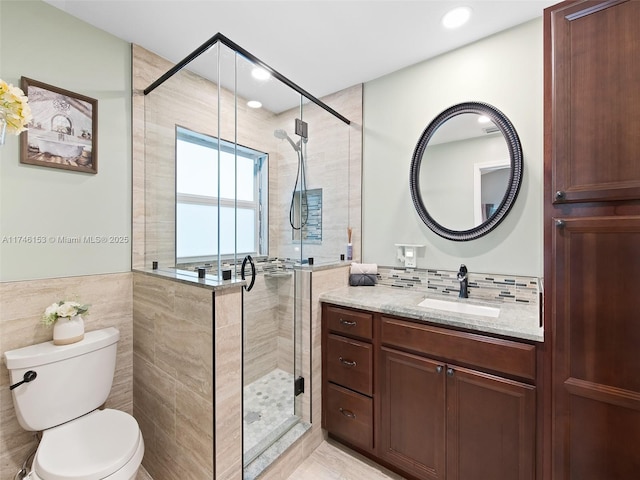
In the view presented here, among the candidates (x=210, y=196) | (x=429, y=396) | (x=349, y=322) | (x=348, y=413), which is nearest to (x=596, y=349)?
(x=429, y=396)

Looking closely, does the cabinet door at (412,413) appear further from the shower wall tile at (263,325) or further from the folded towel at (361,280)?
the shower wall tile at (263,325)

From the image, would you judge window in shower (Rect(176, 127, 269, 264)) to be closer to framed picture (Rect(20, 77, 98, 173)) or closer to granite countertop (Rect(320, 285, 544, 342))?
framed picture (Rect(20, 77, 98, 173))

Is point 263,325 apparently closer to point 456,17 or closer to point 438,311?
point 438,311

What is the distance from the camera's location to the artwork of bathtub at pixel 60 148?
153 cm

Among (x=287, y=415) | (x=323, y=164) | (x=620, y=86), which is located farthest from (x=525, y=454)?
(x=323, y=164)

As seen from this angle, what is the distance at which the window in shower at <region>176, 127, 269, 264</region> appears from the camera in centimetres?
157

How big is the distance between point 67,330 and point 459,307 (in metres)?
2.25

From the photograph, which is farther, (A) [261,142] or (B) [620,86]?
(A) [261,142]

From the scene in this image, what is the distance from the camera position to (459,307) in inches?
67.8

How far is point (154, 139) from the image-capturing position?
1.90 meters

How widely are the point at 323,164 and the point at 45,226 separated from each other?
1.86 meters

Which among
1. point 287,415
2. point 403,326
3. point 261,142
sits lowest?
point 287,415

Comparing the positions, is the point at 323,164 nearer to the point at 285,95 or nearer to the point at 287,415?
the point at 285,95

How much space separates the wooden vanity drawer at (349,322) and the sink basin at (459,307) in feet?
1.14
